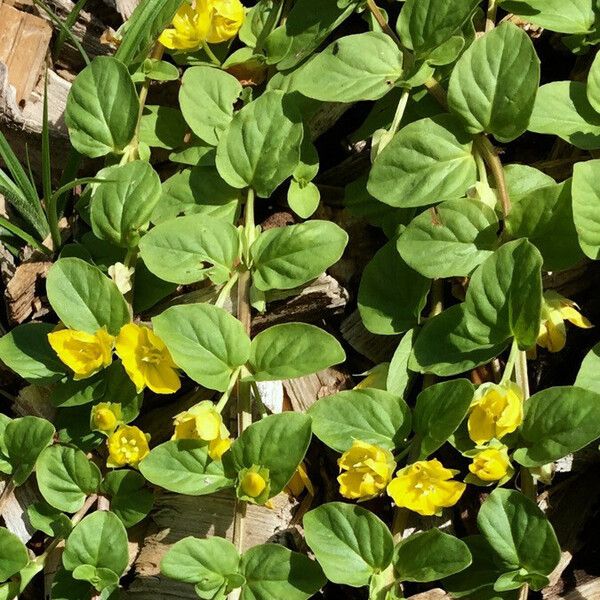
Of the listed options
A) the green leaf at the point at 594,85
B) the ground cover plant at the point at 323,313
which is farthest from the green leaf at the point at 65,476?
the green leaf at the point at 594,85

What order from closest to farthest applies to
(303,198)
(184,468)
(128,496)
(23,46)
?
(184,468) < (128,496) < (303,198) < (23,46)

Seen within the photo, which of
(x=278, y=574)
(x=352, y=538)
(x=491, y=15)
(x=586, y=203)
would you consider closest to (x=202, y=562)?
(x=278, y=574)

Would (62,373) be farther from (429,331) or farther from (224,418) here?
(429,331)

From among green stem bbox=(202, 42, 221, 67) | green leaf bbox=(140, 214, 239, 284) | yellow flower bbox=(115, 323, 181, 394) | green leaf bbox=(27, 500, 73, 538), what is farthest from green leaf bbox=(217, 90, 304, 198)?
green leaf bbox=(27, 500, 73, 538)

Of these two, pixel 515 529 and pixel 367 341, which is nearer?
pixel 515 529

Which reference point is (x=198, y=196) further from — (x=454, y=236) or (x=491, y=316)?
(x=491, y=316)

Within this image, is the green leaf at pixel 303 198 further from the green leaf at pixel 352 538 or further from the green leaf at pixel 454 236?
the green leaf at pixel 352 538
